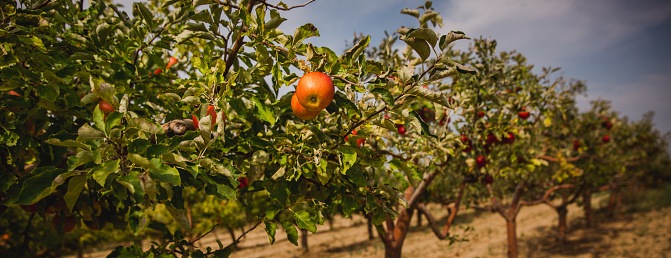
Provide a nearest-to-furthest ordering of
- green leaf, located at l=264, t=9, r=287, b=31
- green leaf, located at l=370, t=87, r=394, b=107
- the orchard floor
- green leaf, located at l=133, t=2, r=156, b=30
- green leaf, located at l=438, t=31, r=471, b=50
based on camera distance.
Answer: green leaf, located at l=438, t=31, r=471, b=50
green leaf, located at l=370, t=87, r=394, b=107
green leaf, located at l=264, t=9, r=287, b=31
green leaf, located at l=133, t=2, r=156, b=30
the orchard floor

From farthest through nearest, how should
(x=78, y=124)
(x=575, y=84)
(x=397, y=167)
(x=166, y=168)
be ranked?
(x=575, y=84)
(x=78, y=124)
(x=397, y=167)
(x=166, y=168)

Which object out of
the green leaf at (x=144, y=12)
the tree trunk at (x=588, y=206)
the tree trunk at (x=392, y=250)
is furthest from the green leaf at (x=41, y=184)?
the tree trunk at (x=588, y=206)

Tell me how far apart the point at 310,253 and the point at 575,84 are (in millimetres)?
16127

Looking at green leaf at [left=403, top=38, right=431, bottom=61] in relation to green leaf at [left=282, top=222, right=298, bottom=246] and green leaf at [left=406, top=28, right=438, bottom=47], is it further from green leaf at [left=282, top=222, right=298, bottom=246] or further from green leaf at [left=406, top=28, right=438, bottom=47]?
green leaf at [left=282, top=222, right=298, bottom=246]

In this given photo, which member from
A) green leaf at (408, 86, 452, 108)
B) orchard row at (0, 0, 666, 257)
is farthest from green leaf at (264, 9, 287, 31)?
green leaf at (408, 86, 452, 108)

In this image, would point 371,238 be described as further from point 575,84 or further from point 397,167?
point 397,167

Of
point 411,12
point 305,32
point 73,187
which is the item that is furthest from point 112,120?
point 411,12

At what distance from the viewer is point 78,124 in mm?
2348

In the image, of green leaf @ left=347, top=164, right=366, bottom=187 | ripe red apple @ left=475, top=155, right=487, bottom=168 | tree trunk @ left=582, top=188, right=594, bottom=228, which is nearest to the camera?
green leaf @ left=347, top=164, right=366, bottom=187

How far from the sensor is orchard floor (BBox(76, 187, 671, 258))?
1271cm

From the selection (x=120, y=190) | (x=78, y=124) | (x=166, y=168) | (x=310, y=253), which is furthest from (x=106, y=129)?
(x=310, y=253)

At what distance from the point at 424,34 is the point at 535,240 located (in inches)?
712

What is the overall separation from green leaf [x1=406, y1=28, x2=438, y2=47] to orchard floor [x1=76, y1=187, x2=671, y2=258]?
8.88m

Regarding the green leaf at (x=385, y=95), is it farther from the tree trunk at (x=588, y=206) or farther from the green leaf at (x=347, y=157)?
the tree trunk at (x=588, y=206)
